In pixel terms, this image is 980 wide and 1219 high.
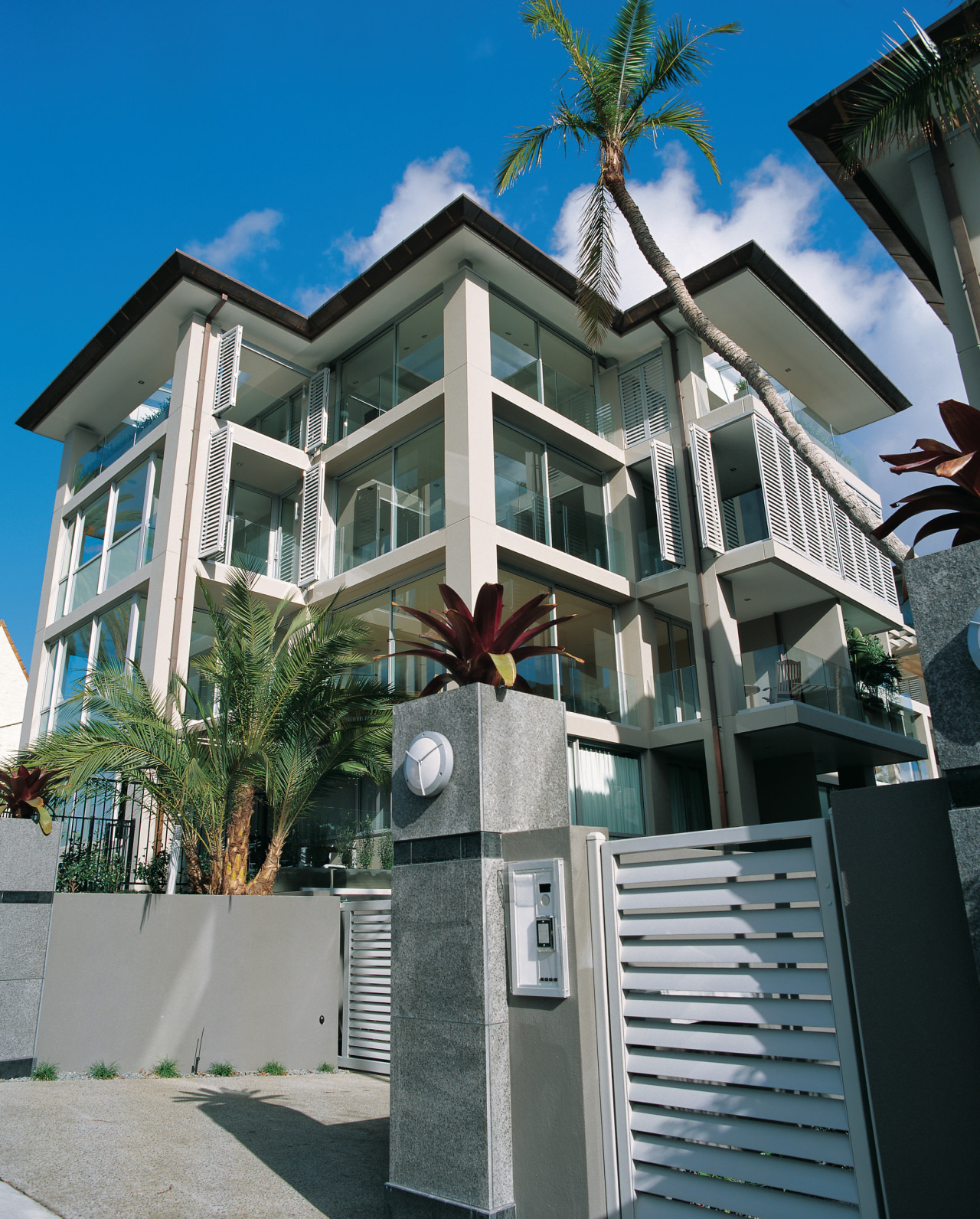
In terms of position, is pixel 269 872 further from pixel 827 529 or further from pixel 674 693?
pixel 827 529

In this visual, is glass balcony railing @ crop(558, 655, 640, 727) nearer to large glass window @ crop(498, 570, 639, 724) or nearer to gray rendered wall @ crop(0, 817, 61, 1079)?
large glass window @ crop(498, 570, 639, 724)

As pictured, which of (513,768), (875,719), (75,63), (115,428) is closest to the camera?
(513,768)

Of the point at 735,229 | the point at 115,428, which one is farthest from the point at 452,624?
the point at 115,428

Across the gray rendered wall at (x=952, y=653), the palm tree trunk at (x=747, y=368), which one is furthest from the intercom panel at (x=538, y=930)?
the palm tree trunk at (x=747, y=368)

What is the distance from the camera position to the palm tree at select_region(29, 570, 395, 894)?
11.3 metres

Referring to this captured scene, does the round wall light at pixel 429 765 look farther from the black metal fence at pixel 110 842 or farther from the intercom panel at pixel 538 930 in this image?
the black metal fence at pixel 110 842

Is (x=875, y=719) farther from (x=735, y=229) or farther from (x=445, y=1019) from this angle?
(x=445, y=1019)

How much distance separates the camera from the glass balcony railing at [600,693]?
16.6 m

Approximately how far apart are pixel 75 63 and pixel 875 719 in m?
18.0

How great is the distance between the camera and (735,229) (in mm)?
17734

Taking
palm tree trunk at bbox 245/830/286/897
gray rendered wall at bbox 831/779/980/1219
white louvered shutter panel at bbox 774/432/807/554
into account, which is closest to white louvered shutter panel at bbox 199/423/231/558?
palm tree trunk at bbox 245/830/286/897

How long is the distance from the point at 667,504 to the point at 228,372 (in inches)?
375

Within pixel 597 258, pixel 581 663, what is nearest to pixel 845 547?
pixel 581 663

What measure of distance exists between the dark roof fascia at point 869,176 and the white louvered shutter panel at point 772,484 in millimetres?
4200
